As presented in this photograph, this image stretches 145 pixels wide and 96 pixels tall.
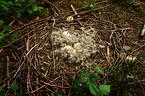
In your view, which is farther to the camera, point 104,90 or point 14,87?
point 14,87

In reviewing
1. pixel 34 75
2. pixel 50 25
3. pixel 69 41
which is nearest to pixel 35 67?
pixel 34 75

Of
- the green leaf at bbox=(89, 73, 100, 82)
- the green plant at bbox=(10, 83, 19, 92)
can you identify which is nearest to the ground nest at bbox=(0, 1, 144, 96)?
the green plant at bbox=(10, 83, 19, 92)

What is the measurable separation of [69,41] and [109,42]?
639 mm

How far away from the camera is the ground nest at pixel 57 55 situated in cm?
125

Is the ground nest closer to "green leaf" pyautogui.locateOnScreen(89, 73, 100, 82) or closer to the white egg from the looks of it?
the white egg

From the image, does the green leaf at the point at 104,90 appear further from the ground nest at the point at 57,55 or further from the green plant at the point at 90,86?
the ground nest at the point at 57,55

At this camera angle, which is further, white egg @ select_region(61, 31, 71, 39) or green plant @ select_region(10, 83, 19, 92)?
white egg @ select_region(61, 31, 71, 39)

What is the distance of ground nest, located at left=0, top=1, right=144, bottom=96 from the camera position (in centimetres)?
125

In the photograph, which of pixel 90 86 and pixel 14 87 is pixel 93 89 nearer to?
pixel 90 86

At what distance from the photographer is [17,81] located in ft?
4.07

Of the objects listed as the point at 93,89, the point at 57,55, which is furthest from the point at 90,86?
the point at 57,55

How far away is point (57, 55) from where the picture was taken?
153cm

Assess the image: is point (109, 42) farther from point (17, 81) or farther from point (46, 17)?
point (17, 81)

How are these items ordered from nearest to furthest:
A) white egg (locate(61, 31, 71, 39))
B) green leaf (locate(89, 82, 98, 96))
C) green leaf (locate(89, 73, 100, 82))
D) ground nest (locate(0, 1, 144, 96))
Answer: green leaf (locate(89, 82, 98, 96)) → green leaf (locate(89, 73, 100, 82)) → ground nest (locate(0, 1, 144, 96)) → white egg (locate(61, 31, 71, 39))
